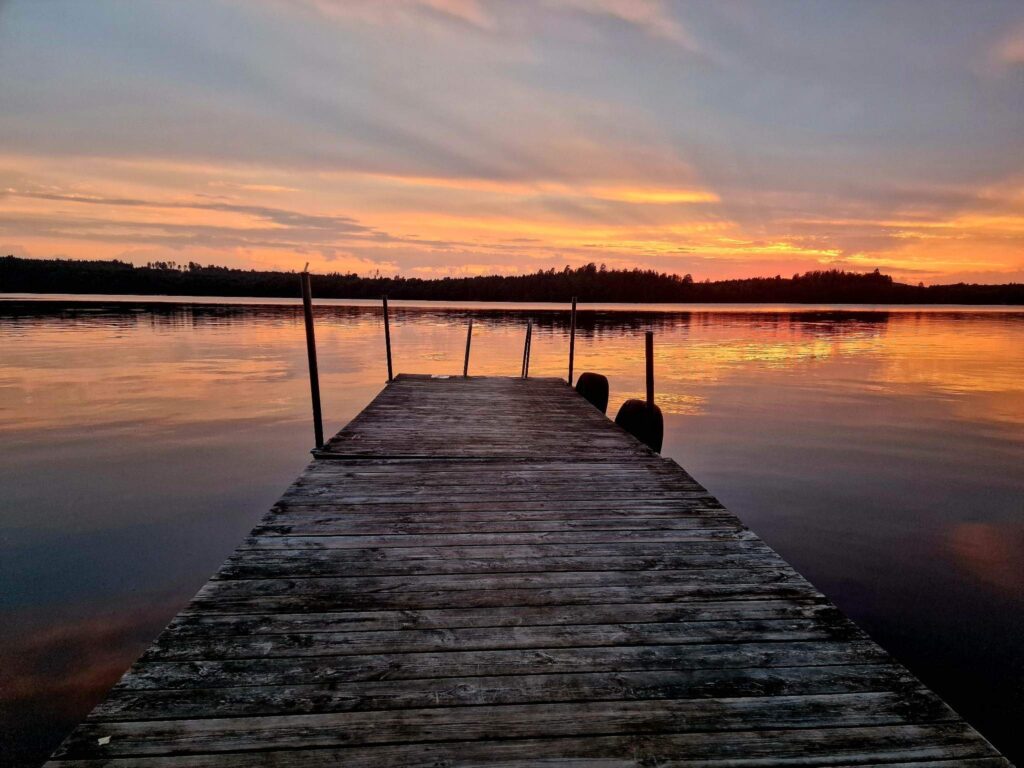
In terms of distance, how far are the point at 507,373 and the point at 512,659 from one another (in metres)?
22.6

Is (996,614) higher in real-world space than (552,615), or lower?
lower

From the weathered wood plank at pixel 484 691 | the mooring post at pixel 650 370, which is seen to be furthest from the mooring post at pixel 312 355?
the weathered wood plank at pixel 484 691

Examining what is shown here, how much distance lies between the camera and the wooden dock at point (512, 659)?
2.40 m

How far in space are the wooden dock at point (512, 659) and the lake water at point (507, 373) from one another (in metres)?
2.53

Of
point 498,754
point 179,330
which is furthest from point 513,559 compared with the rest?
point 179,330

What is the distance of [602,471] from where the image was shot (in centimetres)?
665

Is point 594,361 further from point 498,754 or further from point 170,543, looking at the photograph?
point 498,754

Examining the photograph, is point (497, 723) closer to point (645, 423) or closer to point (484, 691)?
point (484, 691)

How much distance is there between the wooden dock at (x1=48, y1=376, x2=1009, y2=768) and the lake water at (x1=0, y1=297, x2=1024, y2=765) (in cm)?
253

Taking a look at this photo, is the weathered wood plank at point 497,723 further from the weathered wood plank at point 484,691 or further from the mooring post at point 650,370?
the mooring post at point 650,370

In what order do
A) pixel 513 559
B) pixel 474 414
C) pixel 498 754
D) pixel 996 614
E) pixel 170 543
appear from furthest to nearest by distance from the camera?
1. pixel 474 414
2. pixel 170 543
3. pixel 996 614
4. pixel 513 559
5. pixel 498 754

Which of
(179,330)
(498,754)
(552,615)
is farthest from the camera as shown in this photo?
(179,330)

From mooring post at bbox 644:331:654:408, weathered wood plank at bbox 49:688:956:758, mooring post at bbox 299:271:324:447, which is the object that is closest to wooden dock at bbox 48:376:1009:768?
weathered wood plank at bbox 49:688:956:758

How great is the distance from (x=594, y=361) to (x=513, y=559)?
88.1 ft
